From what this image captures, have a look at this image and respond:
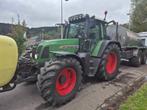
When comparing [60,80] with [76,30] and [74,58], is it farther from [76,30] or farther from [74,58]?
[76,30]

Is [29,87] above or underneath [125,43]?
underneath

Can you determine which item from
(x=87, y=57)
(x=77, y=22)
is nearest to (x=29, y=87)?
(x=87, y=57)

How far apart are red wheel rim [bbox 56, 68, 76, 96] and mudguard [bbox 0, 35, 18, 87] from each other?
1.21 metres

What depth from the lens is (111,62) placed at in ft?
30.6

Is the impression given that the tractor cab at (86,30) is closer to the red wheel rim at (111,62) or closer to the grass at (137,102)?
the red wheel rim at (111,62)

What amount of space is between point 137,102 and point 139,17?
37.5m

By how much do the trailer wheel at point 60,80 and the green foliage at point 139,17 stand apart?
3618 cm

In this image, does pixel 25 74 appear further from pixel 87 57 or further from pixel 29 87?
pixel 87 57

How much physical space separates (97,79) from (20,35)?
50.3 ft

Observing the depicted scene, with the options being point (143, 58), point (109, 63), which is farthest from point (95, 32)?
point (143, 58)

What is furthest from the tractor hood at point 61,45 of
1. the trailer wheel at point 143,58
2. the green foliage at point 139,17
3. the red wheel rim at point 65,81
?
the green foliage at point 139,17

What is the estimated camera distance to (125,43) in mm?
13570

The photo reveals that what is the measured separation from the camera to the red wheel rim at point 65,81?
21.2 ft

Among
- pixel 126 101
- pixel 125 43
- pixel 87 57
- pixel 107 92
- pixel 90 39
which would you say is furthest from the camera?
pixel 125 43
